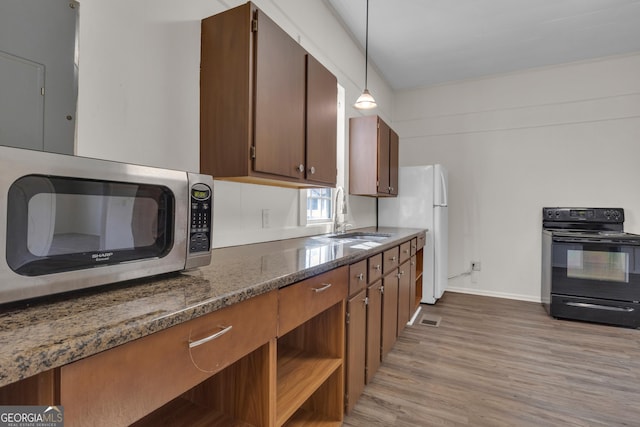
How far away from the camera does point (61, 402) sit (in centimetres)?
52

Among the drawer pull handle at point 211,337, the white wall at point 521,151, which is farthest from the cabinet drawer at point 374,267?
the white wall at point 521,151

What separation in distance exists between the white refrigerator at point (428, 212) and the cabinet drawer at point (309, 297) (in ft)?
7.85

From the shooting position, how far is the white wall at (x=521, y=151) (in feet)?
11.7

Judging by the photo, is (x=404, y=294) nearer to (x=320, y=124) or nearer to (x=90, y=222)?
(x=320, y=124)

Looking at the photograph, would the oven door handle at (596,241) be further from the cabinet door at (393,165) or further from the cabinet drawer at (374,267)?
the cabinet drawer at (374,267)

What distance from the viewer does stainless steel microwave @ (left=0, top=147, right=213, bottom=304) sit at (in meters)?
0.59

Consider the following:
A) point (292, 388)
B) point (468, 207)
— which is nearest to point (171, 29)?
point (292, 388)

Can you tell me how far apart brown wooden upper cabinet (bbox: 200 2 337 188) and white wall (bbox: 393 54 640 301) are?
3212 mm

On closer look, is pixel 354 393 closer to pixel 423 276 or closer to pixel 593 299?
pixel 423 276

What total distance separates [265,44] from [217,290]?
1196mm

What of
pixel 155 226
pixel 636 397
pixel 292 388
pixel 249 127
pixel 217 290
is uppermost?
pixel 249 127

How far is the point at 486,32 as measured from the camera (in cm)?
312

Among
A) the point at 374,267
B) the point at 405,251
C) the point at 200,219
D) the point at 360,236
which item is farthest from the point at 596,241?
the point at 200,219

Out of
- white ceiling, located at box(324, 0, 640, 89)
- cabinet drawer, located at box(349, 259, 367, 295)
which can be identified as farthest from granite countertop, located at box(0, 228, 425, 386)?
white ceiling, located at box(324, 0, 640, 89)
